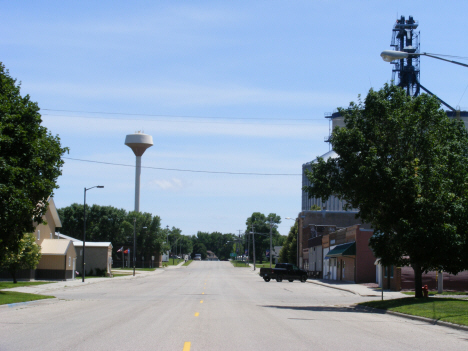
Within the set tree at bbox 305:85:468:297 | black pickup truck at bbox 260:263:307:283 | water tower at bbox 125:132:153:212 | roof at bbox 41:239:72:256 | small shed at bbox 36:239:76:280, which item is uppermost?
water tower at bbox 125:132:153:212

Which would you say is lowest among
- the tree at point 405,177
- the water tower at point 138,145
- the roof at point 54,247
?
the roof at point 54,247

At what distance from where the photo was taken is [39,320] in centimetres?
1616

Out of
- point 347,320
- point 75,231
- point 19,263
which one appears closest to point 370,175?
point 347,320

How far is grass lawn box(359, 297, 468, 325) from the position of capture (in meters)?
18.1

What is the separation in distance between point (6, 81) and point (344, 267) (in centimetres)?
4190

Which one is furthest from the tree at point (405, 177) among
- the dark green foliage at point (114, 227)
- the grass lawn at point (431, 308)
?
the dark green foliage at point (114, 227)

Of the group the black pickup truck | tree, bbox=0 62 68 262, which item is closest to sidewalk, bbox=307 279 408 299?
the black pickup truck

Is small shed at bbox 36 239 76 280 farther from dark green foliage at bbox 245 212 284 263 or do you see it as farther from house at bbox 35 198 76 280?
dark green foliage at bbox 245 212 284 263

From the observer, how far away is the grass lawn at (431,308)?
18.1 metres

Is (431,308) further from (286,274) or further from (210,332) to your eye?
(286,274)

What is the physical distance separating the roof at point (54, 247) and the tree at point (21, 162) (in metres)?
25.9

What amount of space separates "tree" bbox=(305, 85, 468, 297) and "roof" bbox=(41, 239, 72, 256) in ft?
106

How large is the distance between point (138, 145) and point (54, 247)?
6690 cm

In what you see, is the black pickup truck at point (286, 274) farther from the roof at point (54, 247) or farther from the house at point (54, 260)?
the roof at point (54, 247)
